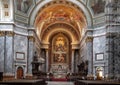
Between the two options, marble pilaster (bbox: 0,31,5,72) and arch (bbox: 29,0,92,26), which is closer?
marble pilaster (bbox: 0,31,5,72)

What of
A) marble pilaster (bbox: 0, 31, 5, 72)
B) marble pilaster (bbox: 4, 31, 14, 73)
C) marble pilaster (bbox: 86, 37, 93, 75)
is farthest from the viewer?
marble pilaster (bbox: 86, 37, 93, 75)

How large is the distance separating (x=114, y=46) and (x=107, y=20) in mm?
3563

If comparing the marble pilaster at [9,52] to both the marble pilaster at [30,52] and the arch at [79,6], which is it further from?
the arch at [79,6]

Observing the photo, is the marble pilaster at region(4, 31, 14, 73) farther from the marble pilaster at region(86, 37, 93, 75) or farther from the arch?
the marble pilaster at region(86, 37, 93, 75)

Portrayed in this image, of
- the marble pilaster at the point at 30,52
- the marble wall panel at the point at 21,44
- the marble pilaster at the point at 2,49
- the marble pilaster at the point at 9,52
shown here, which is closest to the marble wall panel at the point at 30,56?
the marble pilaster at the point at 30,52

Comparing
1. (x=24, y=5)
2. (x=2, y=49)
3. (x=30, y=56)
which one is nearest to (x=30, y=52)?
(x=30, y=56)

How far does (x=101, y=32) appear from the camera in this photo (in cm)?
4516

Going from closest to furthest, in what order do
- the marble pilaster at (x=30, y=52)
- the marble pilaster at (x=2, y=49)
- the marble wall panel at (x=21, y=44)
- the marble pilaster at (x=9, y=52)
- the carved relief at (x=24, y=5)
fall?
the marble pilaster at (x=2, y=49) < the marble pilaster at (x=9, y=52) < the marble wall panel at (x=21, y=44) < the carved relief at (x=24, y=5) < the marble pilaster at (x=30, y=52)

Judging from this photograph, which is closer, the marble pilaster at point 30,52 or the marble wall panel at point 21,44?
the marble wall panel at point 21,44

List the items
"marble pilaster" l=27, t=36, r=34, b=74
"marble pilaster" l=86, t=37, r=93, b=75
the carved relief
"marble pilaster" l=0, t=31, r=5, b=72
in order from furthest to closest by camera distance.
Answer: "marble pilaster" l=86, t=37, r=93, b=75 → "marble pilaster" l=27, t=36, r=34, b=74 → the carved relief → "marble pilaster" l=0, t=31, r=5, b=72

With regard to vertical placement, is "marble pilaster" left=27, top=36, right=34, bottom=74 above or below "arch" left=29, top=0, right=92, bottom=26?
below

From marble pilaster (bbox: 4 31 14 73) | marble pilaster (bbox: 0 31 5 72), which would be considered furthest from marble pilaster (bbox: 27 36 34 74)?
marble pilaster (bbox: 0 31 5 72)

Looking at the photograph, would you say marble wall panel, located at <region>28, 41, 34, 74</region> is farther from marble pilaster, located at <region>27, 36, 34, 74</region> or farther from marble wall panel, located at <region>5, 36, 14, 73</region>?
marble wall panel, located at <region>5, 36, 14, 73</region>

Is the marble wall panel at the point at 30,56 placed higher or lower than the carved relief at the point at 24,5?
lower
